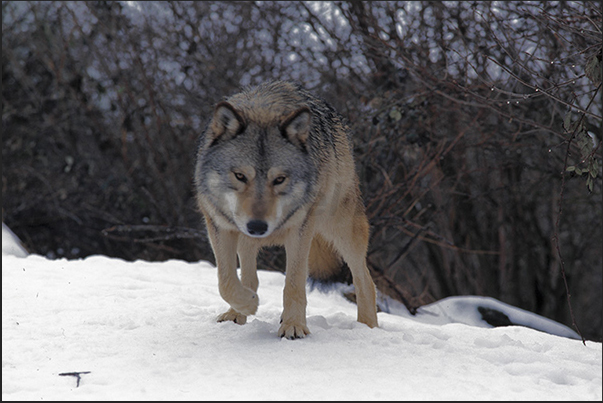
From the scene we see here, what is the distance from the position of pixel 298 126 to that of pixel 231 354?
1.57 metres

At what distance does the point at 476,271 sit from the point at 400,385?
8444 mm

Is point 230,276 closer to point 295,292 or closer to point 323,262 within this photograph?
point 295,292

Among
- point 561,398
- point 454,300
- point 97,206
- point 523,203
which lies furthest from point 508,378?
point 97,206

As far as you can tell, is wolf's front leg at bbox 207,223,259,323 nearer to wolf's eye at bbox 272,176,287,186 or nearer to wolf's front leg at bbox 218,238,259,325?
wolf's front leg at bbox 218,238,259,325

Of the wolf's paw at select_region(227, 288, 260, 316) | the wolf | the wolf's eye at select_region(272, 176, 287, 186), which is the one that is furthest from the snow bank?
the wolf's eye at select_region(272, 176, 287, 186)

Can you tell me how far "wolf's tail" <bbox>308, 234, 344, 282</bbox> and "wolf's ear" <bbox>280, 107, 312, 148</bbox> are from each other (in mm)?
1494

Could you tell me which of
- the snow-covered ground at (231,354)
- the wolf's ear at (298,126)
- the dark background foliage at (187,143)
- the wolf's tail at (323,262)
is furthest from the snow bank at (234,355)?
the dark background foliage at (187,143)

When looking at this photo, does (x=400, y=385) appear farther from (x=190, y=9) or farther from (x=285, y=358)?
(x=190, y=9)

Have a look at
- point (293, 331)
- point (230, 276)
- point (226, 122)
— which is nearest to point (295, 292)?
point (293, 331)

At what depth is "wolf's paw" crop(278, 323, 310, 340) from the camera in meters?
4.15

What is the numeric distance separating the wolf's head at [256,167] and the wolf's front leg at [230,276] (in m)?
0.19

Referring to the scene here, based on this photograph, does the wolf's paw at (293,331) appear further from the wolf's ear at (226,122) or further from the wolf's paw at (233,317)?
the wolf's ear at (226,122)

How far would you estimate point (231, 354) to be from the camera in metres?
3.77

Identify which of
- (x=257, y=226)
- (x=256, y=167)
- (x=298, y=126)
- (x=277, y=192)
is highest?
(x=298, y=126)
